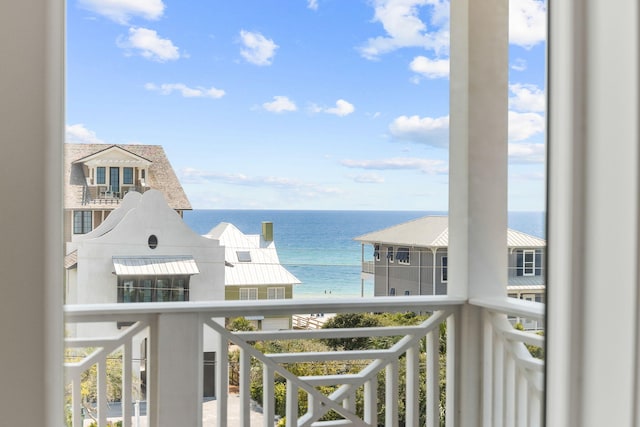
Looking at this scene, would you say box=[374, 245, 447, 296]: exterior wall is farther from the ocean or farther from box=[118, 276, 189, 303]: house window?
box=[118, 276, 189, 303]: house window

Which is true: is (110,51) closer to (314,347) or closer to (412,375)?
(314,347)

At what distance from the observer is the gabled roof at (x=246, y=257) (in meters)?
1.21

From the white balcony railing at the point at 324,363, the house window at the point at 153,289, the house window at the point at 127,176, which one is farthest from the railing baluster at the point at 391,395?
the house window at the point at 127,176

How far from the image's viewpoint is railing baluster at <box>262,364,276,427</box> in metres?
1.33

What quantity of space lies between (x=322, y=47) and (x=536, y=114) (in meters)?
0.58

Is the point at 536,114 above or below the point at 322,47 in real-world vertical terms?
below

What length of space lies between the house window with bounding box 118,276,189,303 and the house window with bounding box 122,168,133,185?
0.64 feet

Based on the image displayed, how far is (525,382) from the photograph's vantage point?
104cm

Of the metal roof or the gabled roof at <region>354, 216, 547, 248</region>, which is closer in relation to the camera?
the metal roof

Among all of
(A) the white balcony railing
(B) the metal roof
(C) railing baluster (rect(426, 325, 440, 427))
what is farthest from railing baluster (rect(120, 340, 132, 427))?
(C) railing baluster (rect(426, 325, 440, 427))

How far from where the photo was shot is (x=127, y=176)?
114cm
